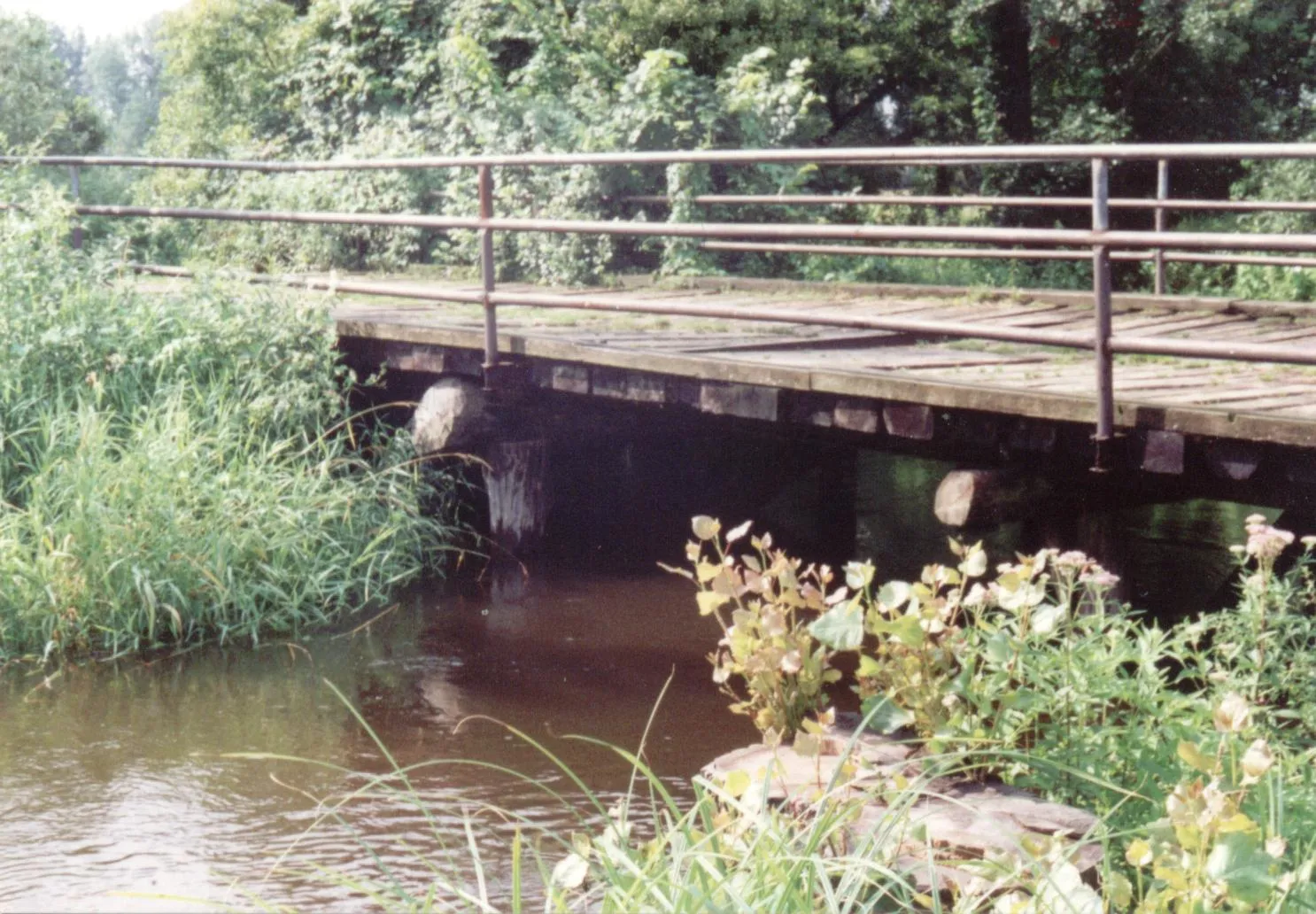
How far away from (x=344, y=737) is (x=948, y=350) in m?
3.20

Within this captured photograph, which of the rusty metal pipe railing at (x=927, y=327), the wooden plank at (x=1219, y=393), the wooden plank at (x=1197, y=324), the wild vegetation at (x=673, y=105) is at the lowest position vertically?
Result: the wooden plank at (x=1219, y=393)

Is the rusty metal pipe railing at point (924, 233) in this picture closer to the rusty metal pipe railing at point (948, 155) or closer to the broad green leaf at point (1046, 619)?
the rusty metal pipe railing at point (948, 155)

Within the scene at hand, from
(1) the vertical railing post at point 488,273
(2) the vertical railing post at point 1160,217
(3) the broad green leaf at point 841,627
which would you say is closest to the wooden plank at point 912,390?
(1) the vertical railing post at point 488,273

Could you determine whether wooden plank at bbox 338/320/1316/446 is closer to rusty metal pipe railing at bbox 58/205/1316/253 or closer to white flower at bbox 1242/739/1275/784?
rusty metal pipe railing at bbox 58/205/1316/253

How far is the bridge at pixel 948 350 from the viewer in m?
4.94

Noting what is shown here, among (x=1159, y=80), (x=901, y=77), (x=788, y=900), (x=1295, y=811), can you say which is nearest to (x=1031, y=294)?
(x=1295, y=811)

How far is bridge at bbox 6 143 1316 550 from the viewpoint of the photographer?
4941 mm

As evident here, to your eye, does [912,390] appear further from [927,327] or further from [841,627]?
[841,627]

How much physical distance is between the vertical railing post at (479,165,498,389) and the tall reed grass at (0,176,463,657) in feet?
2.72

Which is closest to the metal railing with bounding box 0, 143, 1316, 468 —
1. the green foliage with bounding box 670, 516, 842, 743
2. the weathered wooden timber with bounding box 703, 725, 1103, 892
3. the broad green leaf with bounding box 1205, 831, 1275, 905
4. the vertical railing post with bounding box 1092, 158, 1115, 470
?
the vertical railing post with bounding box 1092, 158, 1115, 470

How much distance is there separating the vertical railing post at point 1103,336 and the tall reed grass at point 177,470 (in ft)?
12.2

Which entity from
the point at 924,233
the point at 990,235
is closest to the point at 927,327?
the point at 990,235

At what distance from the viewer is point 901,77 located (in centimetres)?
1877

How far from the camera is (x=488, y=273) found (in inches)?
307
